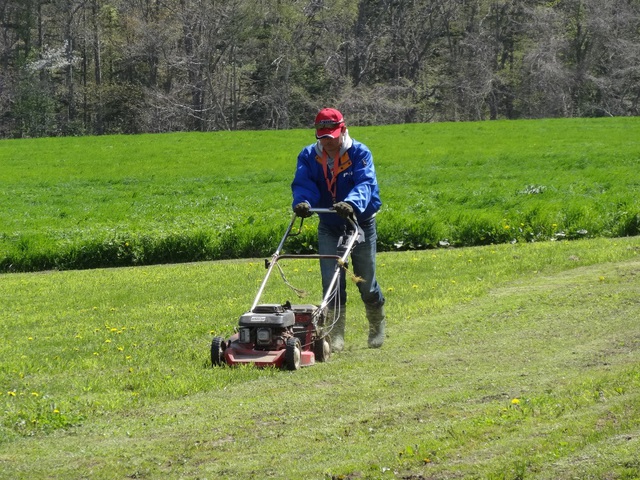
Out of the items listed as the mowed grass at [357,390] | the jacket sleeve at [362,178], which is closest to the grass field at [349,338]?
the mowed grass at [357,390]

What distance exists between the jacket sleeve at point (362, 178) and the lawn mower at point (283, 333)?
0.22 m

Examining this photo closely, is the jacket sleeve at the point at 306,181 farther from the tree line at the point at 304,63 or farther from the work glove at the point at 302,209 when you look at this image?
the tree line at the point at 304,63

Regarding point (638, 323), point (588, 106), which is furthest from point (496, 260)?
point (588, 106)

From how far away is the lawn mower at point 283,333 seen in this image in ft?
26.9

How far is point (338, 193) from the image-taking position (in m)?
8.78

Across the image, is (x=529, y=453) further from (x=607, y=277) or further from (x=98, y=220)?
(x=98, y=220)

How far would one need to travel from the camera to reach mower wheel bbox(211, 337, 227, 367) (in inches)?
332

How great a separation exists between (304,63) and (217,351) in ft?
189

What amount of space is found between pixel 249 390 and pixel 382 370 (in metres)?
1.24

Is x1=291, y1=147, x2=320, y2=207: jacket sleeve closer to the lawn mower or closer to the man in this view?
the man

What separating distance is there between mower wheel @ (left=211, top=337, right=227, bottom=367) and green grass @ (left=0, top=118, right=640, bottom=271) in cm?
991

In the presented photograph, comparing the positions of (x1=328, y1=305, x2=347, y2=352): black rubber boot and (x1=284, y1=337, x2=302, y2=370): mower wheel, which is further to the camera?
(x1=328, y1=305, x2=347, y2=352): black rubber boot

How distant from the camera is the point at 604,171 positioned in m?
25.2

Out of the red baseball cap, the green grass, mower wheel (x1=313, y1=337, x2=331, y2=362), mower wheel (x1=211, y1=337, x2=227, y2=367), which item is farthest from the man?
the green grass
